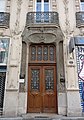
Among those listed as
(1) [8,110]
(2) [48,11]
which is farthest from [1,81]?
(2) [48,11]

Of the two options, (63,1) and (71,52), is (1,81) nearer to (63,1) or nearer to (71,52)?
(71,52)

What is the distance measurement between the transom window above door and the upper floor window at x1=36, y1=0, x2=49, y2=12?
2309 millimetres

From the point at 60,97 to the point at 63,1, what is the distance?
219 inches

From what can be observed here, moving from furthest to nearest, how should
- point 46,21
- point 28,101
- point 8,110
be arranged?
point 46,21
point 28,101
point 8,110

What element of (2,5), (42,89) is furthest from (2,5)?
(42,89)

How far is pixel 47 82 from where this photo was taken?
27.7 ft

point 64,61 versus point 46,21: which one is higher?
point 46,21

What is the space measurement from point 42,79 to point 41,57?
1187mm

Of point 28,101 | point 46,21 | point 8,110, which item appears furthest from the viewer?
point 46,21

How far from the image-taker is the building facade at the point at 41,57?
7.89 m

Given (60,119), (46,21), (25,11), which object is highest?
(25,11)

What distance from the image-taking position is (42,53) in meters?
8.84

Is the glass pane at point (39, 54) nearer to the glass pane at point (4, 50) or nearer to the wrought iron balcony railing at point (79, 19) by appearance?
the glass pane at point (4, 50)

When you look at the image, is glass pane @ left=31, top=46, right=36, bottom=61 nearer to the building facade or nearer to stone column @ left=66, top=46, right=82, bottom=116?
the building facade
